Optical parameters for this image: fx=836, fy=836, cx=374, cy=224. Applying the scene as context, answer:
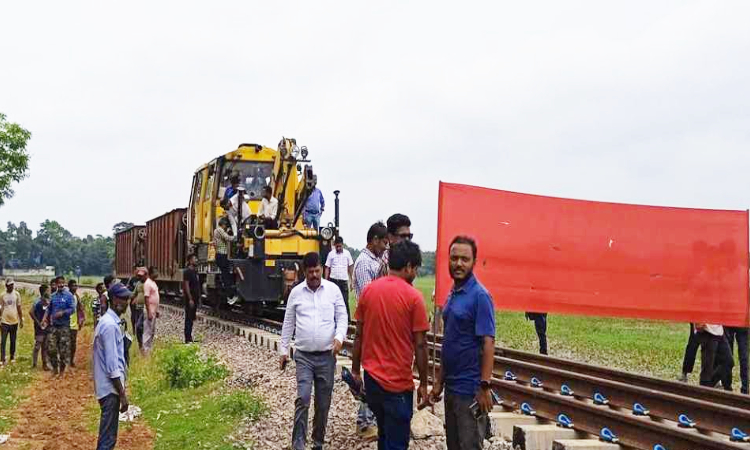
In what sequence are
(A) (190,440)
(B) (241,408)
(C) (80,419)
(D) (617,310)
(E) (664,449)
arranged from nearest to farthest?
(E) (664,449)
(A) (190,440)
(B) (241,408)
(D) (617,310)
(C) (80,419)

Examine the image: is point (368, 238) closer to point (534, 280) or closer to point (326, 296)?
point (326, 296)

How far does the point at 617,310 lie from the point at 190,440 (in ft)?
16.2

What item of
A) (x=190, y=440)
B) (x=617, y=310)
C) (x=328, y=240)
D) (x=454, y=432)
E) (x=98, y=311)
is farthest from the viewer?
(x=328, y=240)

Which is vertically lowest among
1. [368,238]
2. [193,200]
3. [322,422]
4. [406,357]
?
[322,422]

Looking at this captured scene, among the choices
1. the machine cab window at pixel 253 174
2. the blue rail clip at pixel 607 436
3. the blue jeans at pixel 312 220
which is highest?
the machine cab window at pixel 253 174

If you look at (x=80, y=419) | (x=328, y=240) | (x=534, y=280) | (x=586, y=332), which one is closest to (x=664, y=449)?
(x=534, y=280)

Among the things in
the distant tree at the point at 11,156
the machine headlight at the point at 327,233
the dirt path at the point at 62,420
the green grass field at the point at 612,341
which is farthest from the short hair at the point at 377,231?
the distant tree at the point at 11,156

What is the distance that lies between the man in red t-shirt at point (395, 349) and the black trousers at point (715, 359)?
5.72 m

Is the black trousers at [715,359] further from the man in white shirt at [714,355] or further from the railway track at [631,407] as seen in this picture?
the railway track at [631,407]

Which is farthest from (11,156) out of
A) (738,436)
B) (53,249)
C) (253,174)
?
(53,249)

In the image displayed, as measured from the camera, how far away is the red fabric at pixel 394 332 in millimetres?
5527

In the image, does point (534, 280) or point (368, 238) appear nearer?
point (368, 238)

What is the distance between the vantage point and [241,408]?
8.92 meters

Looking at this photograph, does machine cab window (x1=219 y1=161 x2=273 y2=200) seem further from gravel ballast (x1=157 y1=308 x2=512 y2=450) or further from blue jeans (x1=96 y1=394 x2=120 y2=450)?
blue jeans (x1=96 y1=394 x2=120 y2=450)
